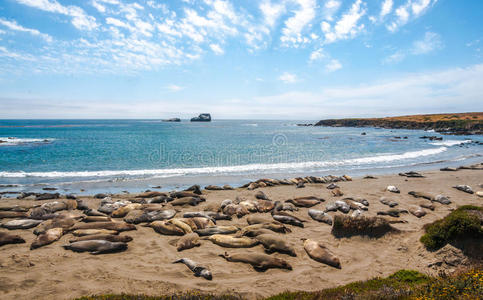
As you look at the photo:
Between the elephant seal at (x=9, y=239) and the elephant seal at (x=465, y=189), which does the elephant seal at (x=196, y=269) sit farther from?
the elephant seal at (x=465, y=189)

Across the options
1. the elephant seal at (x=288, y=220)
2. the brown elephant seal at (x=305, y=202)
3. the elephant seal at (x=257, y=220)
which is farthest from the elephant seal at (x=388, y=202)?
the elephant seal at (x=257, y=220)

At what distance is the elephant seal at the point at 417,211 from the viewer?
36.0 ft

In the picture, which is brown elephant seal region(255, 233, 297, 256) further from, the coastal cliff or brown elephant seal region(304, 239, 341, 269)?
the coastal cliff

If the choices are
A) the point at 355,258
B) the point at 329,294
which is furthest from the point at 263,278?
the point at 355,258

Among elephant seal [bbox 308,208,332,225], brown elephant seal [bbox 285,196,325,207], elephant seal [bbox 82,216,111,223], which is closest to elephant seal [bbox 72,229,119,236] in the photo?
elephant seal [bbox 82,216,111,223]

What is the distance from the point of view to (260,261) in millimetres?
6957

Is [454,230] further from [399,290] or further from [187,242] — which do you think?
[187,242]

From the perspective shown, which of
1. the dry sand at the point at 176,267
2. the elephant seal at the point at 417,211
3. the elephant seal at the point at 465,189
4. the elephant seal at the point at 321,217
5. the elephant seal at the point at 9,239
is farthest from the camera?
the elephant seal at the point at 465,189

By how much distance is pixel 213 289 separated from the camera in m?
5.93

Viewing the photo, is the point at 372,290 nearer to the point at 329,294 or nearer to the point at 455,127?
the point at 329,294

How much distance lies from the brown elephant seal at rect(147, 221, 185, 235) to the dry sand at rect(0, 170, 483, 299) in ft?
0.72

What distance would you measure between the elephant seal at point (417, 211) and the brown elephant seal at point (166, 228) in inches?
385

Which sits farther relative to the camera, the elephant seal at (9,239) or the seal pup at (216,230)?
the seal pup at (216,230)

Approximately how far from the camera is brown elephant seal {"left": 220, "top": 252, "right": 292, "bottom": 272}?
6863 mm
